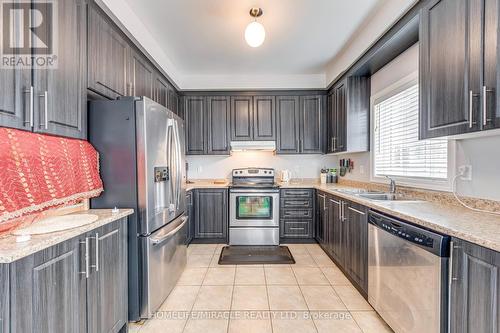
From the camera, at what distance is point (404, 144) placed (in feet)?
8.69

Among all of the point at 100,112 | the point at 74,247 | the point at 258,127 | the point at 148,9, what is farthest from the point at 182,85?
the point at 74,247

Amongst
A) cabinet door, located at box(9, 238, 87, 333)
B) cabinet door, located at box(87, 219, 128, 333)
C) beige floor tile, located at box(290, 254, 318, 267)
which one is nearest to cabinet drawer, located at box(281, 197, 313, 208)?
beige floor tile, located at box(290, 254, 318, 267)

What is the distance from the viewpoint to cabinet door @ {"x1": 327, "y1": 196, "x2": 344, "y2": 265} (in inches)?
111

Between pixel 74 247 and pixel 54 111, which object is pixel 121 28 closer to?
pixel 54 111

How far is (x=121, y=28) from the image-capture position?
225 cm

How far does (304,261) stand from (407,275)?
1.71 m

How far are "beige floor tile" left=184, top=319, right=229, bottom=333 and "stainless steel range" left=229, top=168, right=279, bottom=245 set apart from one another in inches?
70.7

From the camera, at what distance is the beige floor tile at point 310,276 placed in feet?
8.64

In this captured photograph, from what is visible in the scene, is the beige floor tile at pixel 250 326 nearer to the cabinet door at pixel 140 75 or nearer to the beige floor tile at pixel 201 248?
the beige floor tile at pixel 201 248

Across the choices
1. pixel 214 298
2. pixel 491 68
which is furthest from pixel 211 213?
pixel 491 68

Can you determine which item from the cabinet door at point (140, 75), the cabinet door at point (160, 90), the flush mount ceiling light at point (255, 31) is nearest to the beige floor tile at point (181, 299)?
the cabinet door at point (140, 75)

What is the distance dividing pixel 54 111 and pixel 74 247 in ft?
2.63

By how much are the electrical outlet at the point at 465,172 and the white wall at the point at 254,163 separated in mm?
2587

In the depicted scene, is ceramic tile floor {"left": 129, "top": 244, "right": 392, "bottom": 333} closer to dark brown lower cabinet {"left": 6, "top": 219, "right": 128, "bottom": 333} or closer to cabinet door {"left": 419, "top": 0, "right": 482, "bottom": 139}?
dark brown lower cabinet {"left": 6, "top": 219, "right": 128, "bottom": 333}
